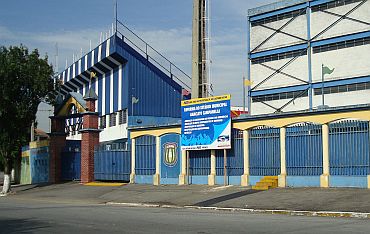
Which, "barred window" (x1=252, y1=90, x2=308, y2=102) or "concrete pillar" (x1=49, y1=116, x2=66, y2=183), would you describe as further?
"barred window" (x1=252, y1=90, x2=308, y2=102)

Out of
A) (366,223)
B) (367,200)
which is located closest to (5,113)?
(367,200)

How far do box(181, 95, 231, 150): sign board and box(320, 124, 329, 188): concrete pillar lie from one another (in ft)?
17.1

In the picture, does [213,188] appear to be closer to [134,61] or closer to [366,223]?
[366,223]

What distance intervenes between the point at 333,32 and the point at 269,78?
26.5 ft

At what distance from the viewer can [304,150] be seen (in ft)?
78.9

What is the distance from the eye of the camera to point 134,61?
46.2m

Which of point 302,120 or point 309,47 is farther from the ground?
point 309,47

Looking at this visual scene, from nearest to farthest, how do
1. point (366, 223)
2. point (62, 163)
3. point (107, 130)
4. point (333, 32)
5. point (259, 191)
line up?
1. point (366, 223)
2. point (259, 191)
3. point (62, 163)
4. point (333, 32)
5. point (107, 130)

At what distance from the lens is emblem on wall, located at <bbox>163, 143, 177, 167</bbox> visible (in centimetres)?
2991

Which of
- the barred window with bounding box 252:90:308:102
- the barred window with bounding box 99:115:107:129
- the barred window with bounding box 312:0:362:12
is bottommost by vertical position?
the barred window with bounding box 99:115:107:129

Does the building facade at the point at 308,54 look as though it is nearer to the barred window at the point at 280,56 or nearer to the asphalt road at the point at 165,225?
the barred window at the point at 280,56

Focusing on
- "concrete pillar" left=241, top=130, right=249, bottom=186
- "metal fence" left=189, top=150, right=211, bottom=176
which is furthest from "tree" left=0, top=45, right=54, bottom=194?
"concrete pillar" left=241, top=130, right=249, bottom=186

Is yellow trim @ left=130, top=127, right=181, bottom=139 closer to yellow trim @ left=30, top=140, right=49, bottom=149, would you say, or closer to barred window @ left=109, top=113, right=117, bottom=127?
yellow trim @ left=30, top=140, right=49, bottom=149

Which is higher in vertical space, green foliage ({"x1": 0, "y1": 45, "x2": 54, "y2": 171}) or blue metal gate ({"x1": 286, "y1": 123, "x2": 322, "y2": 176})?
green foliage ({"x1": 0, "y1": 45, "x2": 54, "y2": 171})
